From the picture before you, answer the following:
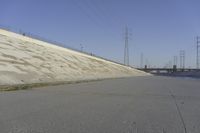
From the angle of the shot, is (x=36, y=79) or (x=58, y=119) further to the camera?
(x=36, y=79)

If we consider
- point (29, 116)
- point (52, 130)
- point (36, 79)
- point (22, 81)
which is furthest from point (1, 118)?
point (36, 79)

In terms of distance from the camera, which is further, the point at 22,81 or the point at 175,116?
the point at 22,81

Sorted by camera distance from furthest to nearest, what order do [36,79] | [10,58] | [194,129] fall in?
[10,58]
[36,79]
[194,129]

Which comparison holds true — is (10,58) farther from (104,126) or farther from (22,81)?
(104,126)

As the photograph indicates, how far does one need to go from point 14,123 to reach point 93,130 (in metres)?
1.99

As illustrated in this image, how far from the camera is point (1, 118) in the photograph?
9.38 metres

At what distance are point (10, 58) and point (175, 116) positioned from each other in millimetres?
27373

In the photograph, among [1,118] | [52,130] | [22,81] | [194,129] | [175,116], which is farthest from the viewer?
[22,81]

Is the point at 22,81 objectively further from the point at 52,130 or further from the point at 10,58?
the point at 52,130

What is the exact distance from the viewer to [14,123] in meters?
8.65

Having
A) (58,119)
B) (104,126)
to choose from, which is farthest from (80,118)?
(104,126)

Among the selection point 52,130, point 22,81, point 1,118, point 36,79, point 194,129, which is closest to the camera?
point 52,130

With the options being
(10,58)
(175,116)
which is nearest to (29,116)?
(175,116)

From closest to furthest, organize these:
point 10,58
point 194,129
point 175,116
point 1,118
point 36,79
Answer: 1. point 194,129
2. point 1,118
3. point 175,116
4. point 36,79
5. point 10,58
